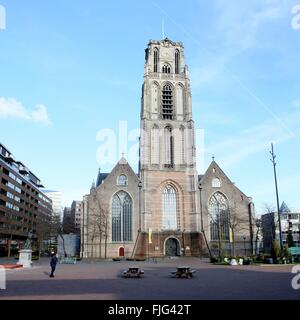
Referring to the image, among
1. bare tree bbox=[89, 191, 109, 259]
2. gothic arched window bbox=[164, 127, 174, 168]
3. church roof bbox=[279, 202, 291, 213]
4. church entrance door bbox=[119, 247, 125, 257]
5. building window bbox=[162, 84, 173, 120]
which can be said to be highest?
building window bbox=[162, 84, 173, 120]

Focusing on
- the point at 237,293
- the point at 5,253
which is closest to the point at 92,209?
the point at 5,253

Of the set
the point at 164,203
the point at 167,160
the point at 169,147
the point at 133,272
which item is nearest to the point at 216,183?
the point at 167,160

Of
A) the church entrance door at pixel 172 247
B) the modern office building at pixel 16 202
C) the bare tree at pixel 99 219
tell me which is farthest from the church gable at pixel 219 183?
the modern office building at pixel 16 202

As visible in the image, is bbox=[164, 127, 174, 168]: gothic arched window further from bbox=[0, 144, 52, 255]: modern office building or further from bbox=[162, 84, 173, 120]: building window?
bbox=[0, 144, 52, 255]: modern office building

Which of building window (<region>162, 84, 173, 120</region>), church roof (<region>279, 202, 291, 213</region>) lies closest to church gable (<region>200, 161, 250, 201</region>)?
building window (<region>162, 84, 173, 120</region>)

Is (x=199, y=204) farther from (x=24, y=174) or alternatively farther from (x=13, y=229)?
(x=24, y=174)

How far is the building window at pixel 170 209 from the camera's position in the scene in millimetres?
66688

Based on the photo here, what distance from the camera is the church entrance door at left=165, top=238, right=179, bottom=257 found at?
214 ft

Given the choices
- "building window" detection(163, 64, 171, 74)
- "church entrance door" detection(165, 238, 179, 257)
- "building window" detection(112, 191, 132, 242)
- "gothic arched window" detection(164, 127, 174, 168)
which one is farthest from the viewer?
"building window" detection(163, 64, 171, 74)

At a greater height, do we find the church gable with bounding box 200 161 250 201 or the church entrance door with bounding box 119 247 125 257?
the church gable with bounding box 200 161 250 201

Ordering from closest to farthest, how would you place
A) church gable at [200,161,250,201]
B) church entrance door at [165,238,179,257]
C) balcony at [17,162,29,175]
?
church entrance door at [165,238,179,257]
church gable at [200,161,250,201]
balcony at [17,162,29,175]

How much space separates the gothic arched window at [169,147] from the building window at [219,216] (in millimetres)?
10660

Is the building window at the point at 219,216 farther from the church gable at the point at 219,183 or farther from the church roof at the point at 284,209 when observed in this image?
the church roof at the point at 284,209

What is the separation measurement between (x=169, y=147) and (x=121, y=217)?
16.7 meters
